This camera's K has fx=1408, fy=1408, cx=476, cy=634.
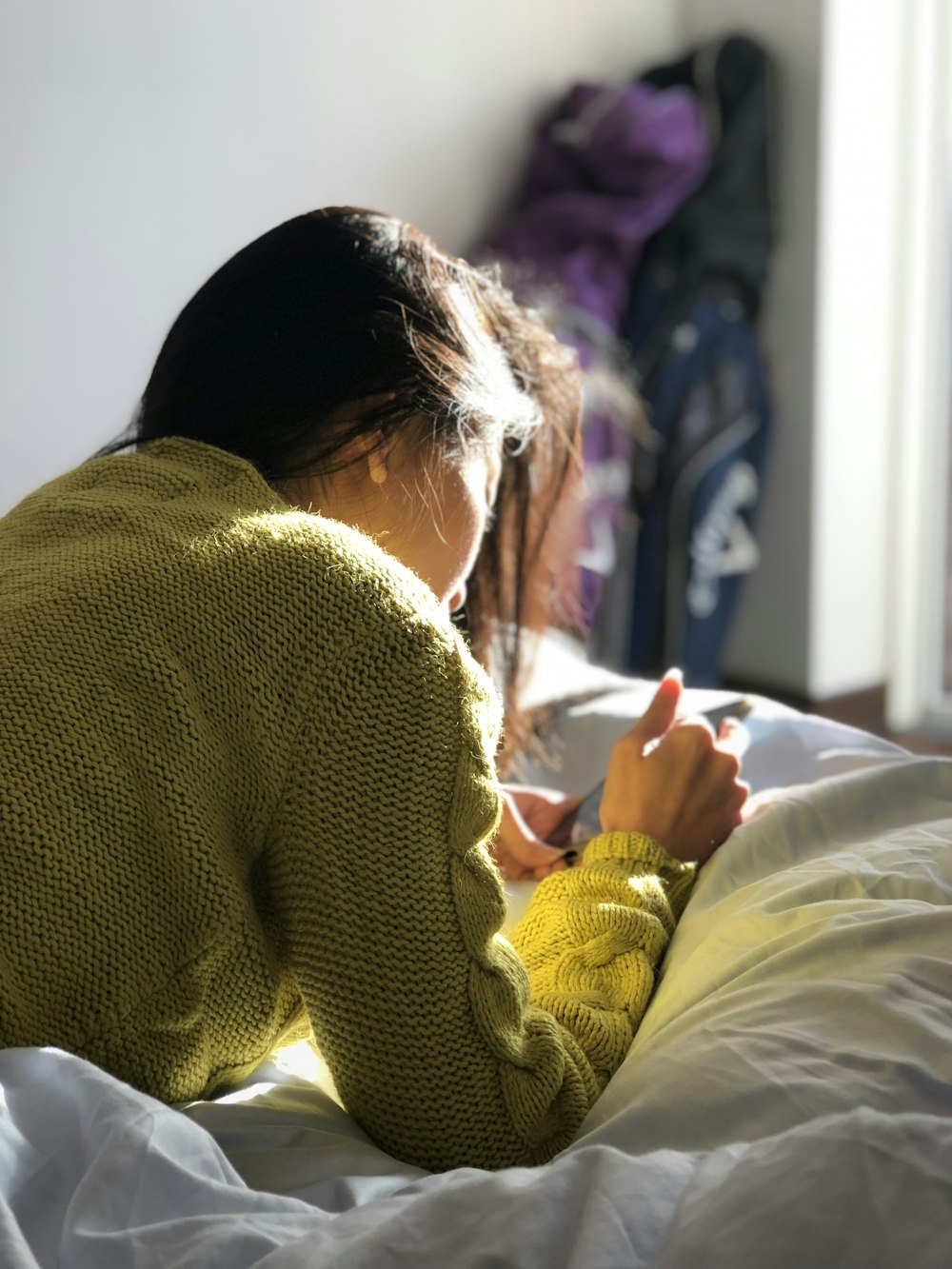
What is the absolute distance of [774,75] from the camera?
2.46m

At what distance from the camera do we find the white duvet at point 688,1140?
47 centimetres

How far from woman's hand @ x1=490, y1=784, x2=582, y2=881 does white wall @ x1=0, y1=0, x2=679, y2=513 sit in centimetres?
122

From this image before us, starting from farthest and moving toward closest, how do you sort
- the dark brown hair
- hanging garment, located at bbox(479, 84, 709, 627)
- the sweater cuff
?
1. hanging garment, located at bbox(479, 84, 709, 627)
2. the sweater cuff
3. the dark brown hair

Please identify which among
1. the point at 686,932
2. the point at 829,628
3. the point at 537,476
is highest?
the point at 537,476

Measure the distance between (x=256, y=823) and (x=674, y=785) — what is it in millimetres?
385

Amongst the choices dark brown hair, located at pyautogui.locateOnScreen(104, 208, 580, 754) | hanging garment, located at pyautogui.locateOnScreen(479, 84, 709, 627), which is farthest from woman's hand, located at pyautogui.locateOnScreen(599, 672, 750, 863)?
hanging garment, located at pyautogui.locateOnScreen(479, 84, 709, 627)

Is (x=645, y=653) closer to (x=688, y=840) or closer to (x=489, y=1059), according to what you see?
(x=688, y=840)

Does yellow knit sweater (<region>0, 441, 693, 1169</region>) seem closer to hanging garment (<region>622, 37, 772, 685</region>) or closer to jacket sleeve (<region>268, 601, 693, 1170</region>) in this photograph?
jacket sleeve (<region>268, 601, 693, 1170</region>)

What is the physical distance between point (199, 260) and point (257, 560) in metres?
1.63

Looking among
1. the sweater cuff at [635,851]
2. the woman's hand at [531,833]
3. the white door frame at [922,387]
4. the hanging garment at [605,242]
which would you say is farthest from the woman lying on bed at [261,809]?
the white door frame at [922,387]

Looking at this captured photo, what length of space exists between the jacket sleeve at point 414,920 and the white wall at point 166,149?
1.57 metres

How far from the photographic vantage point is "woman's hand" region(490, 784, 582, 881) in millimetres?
1090

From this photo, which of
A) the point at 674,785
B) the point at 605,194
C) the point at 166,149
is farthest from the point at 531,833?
the point at 605,194

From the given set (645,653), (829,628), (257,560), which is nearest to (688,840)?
(257,560)
